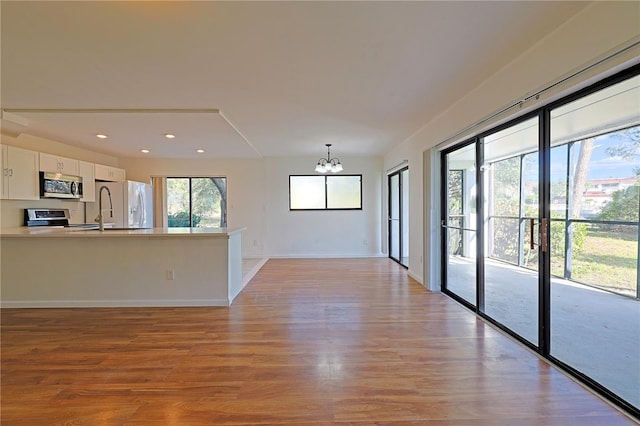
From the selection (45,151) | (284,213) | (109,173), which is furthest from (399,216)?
(45,151)

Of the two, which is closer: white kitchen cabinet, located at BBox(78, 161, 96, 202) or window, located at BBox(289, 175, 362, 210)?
white kitchen cabinet, located at BBox(78, 161, 96, 202)

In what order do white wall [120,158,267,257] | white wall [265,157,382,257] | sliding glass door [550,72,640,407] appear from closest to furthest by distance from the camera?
sliding glass door [550,72,640,407]
white wall [120,158,267,257]
white wall [265,157,382,257]

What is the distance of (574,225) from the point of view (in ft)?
8.78

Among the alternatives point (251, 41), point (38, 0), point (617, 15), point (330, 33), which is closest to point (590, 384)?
point (617, 15)

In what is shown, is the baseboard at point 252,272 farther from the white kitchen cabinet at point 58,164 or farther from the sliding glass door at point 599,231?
the sliding glass door at point 599,231

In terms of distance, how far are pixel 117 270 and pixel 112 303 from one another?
0.41 m

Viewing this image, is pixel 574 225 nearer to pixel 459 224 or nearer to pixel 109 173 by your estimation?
pixel 459 224

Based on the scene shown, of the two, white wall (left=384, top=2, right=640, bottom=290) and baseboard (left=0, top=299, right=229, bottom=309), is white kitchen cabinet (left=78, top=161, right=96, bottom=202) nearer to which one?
baseboard (left=0, top=299, right=229, bottom=309)

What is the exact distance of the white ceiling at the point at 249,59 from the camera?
194 cm

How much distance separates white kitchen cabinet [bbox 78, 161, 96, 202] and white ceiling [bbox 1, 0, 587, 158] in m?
1.37

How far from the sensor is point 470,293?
4020 millimetres

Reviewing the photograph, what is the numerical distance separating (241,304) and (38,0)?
3264 mm

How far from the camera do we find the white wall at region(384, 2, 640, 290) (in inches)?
68.7

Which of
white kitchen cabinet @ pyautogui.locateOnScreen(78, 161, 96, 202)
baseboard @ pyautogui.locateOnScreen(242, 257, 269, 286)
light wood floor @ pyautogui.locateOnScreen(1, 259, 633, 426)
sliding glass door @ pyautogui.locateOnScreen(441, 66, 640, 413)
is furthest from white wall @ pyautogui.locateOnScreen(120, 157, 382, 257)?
sliding glass door @ pyautogui.locateOnScreen(441, 66, 640, 413)
